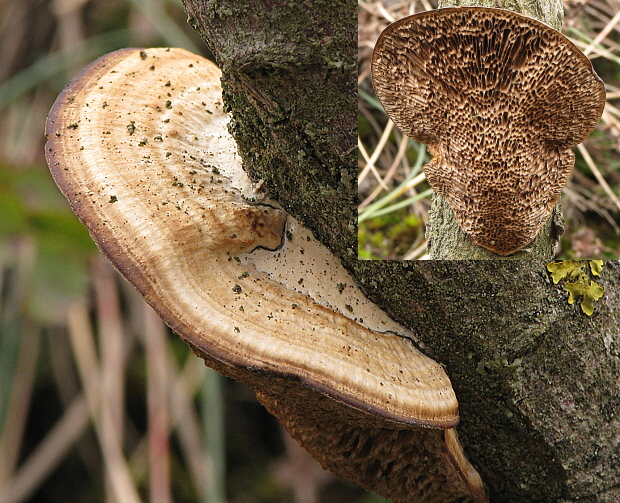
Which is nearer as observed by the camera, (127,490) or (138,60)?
(138,60)

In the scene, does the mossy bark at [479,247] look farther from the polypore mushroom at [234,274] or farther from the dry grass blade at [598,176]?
the dry grass blade at [598,176]

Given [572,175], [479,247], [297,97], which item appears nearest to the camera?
[297,97]

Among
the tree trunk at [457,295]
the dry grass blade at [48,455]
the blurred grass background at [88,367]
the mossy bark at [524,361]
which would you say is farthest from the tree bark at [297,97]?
the dry grass blade at [48,455]

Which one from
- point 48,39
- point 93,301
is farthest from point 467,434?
point 48,39

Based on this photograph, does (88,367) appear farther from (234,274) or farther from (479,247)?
(479,247)

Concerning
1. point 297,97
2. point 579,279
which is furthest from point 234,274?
point 579,279

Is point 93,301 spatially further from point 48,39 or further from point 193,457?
point 48,39
